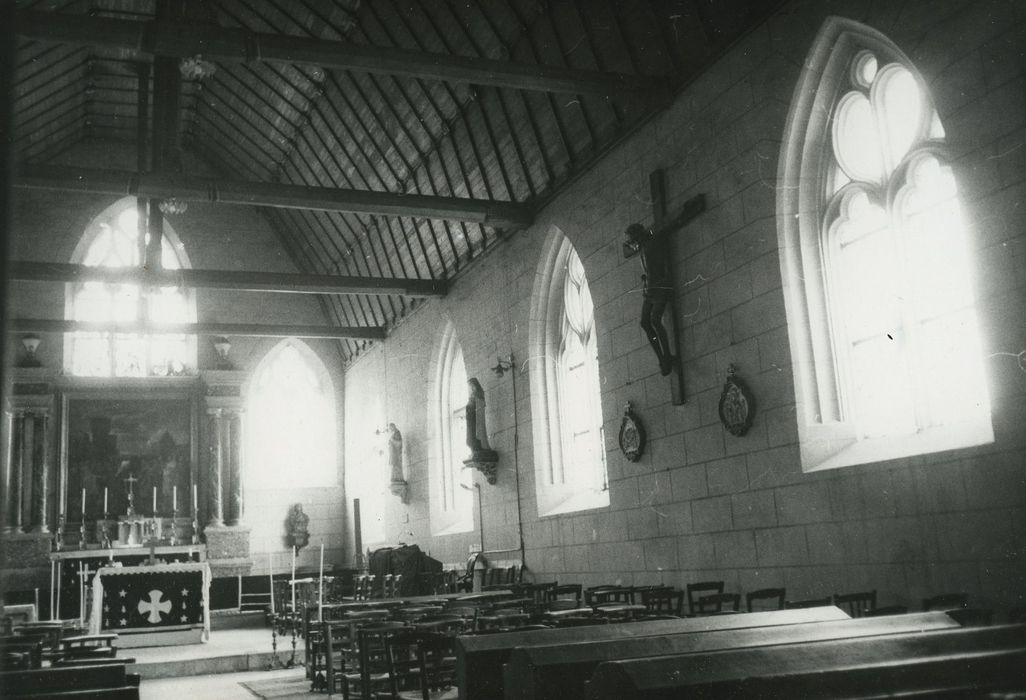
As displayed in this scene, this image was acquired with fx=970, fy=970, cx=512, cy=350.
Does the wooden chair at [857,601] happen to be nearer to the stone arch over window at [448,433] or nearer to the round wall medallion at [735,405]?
the round wall medallion at [735,405]

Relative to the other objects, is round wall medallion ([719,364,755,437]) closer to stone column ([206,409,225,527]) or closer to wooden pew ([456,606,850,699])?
wooden pew ([456,606,850,699])

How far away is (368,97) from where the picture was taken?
1425 cm

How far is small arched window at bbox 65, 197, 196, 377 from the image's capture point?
19.0 m

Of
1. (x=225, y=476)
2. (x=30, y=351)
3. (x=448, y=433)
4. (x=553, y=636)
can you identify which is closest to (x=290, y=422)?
(x=225, y=476)

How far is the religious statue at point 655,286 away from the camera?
9.09 m

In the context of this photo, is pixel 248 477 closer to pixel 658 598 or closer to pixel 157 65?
pixel 157 65

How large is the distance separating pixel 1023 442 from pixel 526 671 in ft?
11.5

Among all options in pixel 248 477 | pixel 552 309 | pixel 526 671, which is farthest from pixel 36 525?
pixel 526 671

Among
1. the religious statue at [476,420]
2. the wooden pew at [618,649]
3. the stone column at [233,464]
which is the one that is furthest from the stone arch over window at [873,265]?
the stone column at [233,464]

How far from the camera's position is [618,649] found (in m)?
4.02

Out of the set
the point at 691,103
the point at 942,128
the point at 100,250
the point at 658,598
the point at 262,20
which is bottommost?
the point at 658,598

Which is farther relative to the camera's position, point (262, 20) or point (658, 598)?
point (262, 20)

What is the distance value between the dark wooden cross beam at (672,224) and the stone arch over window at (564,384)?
6.59 feet

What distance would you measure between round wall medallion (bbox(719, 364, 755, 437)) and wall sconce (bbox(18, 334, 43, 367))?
46.6 ft
